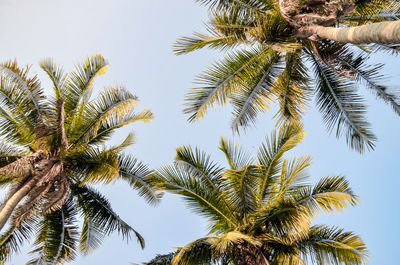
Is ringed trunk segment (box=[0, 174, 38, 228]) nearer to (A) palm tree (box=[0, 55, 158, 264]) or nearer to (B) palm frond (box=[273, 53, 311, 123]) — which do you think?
(A) palm tree (box=[0, 55, 158, 264])

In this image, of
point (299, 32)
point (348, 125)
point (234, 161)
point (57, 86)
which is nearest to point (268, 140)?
point (234, 161)

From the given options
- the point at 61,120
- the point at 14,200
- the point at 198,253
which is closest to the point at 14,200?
the point at 14,200

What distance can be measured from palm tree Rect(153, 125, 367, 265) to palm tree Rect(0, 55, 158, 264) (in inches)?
67.9

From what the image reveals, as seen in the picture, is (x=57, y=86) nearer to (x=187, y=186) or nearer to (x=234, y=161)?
(x=187, y=186)

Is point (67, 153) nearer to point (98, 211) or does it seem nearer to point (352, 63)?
point (98, 211)

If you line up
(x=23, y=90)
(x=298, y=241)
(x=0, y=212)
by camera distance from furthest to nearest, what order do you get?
(x=23, y=90) → (x=298, y=241) → (x=0, y=212)

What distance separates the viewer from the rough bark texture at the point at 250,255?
A: 26.8ft

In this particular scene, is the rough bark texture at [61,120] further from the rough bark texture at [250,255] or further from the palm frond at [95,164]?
the rough bark texture at [250,255]

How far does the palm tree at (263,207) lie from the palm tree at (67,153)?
1.72 meters

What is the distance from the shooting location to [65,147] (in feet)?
31.0

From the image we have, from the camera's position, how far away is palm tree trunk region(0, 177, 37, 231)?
309 inches

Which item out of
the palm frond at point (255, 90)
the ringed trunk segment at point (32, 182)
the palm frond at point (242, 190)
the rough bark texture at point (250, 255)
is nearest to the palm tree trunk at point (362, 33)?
the palm frond at point (255, 90)

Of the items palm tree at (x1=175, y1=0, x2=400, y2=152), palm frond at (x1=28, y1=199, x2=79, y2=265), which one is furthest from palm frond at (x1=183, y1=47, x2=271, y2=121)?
palm frond at (x1=28, y1=199, x2=79, y2=265)

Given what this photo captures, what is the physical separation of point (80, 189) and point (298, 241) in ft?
22.1
